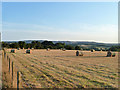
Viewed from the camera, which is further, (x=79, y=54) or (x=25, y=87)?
(x=79, y=54)

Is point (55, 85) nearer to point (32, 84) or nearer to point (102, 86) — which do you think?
point (32, 84)

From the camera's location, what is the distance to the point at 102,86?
871 cm

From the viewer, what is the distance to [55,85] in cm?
881

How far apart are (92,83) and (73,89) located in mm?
1591

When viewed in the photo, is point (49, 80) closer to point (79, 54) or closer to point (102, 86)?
point (102, 86)

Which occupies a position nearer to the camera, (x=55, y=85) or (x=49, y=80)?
(x=55, y=85)

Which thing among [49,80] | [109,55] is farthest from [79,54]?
[49,80]

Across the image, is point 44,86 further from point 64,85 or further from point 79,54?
point 79,54

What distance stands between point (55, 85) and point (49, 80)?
114 cm

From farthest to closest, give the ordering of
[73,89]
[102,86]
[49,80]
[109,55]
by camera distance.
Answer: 1. [109,55]
2. [49,80]
3. [102,86]
4. [73,89]

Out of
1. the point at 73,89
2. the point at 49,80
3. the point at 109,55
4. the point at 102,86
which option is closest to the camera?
the point at 73,89

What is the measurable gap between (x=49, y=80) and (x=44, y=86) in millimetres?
1286

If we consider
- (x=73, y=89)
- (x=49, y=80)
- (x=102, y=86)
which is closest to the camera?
(x=73, y=89)

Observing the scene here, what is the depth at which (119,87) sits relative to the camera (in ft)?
28.0
